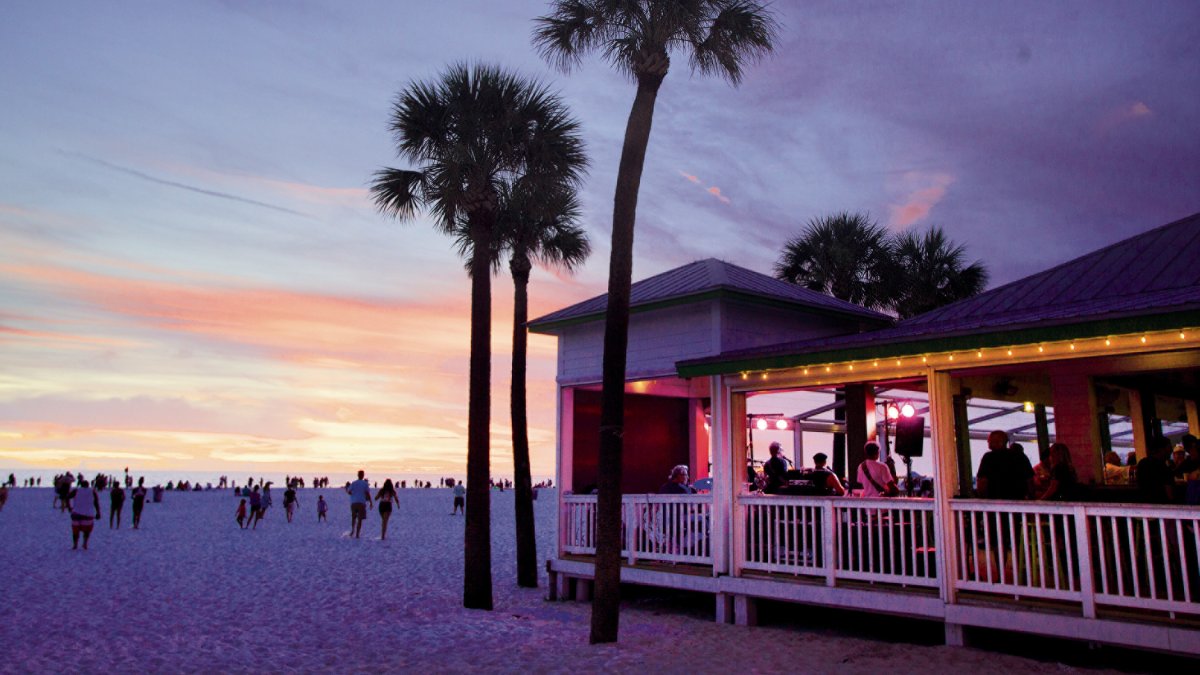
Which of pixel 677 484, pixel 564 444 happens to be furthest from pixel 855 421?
pixel 564 444

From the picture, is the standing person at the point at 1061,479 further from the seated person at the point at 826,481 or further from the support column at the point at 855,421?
the support column at the point at 855,421

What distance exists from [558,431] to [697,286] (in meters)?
3.98

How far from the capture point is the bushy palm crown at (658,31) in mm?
10836

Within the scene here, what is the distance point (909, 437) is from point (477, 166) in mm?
8436

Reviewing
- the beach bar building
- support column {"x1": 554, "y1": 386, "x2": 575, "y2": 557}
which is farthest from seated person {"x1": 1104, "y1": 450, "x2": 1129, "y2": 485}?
support column {"x1": 554, "y1": 386, "x2": 575, "y2": 557}

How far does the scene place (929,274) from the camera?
80.7 ft

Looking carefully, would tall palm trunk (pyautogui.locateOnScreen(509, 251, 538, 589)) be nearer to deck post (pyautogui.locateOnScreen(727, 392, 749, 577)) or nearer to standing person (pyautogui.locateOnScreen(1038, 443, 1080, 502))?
deck post (pyautogui.locateOnScreen(727, 392, 749, 577))

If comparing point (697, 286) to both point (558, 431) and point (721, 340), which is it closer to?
point (721, 340)

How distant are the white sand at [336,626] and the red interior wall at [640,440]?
2.68 metres

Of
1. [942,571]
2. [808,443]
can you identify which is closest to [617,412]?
[942,571]

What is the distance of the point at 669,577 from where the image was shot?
12500 millimetres

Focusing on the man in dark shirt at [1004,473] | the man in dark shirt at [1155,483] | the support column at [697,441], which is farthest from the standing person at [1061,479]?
the support column at [697,441]

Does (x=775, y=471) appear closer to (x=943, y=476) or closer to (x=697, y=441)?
(x=943, y=476)

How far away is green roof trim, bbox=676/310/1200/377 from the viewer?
7.55m
